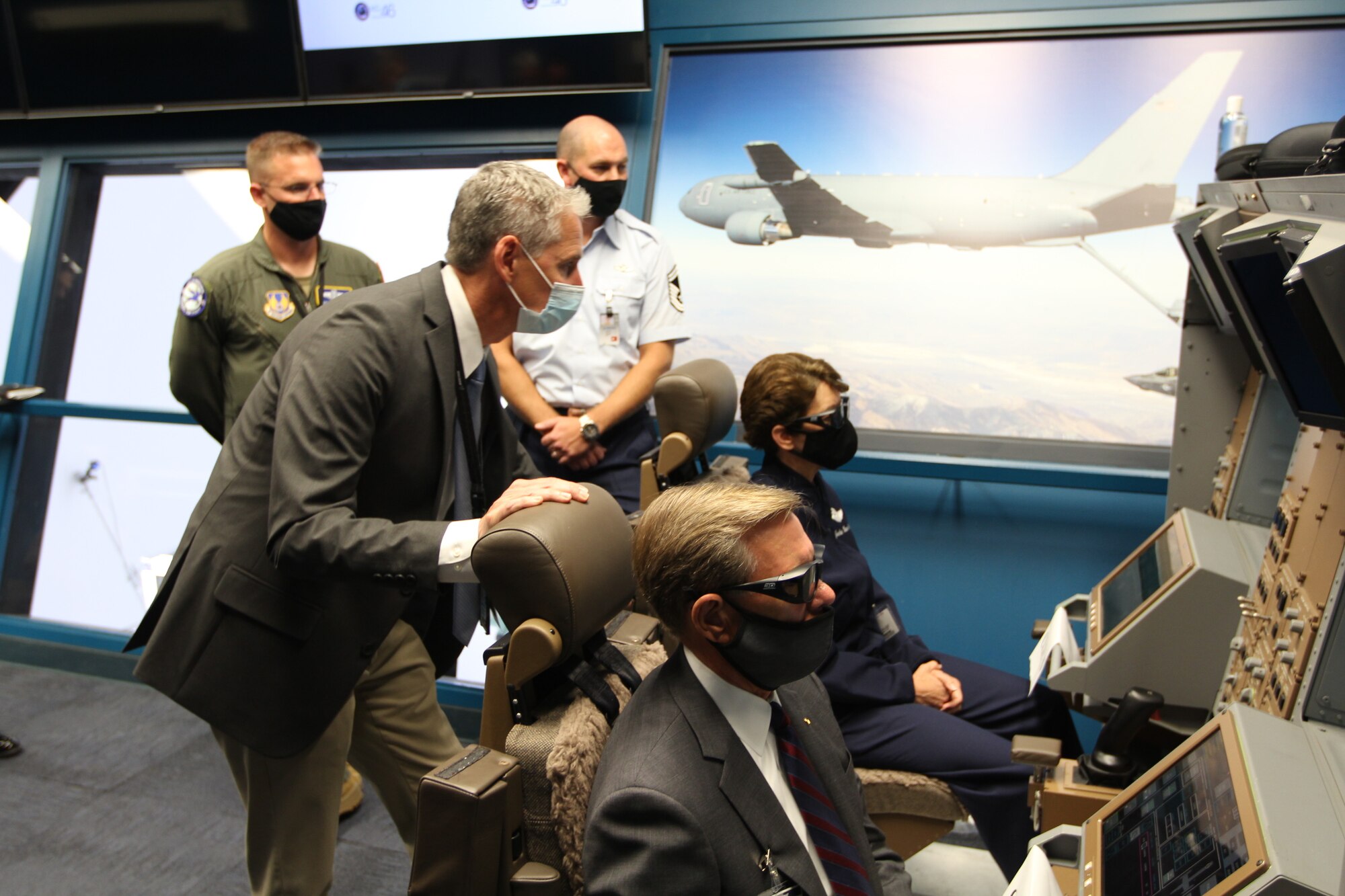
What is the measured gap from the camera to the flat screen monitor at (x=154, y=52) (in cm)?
370

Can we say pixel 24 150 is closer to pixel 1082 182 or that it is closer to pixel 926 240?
pixel 926 240

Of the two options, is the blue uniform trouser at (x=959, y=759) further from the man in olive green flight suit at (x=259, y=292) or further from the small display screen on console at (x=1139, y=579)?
the man in olive green flight suit at (x=259, y=292)

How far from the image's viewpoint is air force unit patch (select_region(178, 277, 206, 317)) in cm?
282

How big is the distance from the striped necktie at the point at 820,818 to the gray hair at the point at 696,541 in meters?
0.25

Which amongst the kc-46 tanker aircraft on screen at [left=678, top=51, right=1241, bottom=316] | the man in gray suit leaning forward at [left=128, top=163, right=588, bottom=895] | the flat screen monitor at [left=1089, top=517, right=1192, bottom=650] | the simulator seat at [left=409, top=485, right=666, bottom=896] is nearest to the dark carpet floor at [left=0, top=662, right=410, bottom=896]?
the man in gray suit leaning forward at [left=128, top=163, right=588, bottom=895]

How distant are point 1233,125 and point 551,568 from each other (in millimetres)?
2792

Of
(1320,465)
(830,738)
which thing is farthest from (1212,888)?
(1320,465)

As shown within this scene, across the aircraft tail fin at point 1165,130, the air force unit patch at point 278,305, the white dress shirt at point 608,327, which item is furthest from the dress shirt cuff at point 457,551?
the aircraft tail fin at point 1165,130

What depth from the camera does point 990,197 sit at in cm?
323

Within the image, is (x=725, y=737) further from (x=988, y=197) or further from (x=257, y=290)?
(x=988, y=197)

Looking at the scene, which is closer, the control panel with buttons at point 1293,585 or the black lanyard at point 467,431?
the control panel with buttons at point 1293,585

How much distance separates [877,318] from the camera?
3.34 metres

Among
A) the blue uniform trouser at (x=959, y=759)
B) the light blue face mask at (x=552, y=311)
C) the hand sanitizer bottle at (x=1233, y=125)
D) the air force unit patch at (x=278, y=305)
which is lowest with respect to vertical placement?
the blue uniform trouser at (x=959, y=759)

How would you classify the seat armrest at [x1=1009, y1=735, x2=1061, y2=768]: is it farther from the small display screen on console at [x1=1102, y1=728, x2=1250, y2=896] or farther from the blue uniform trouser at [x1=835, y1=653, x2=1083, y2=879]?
the small display screen on console at [x1=1102, y1=728, x2=1250, y2=896]
